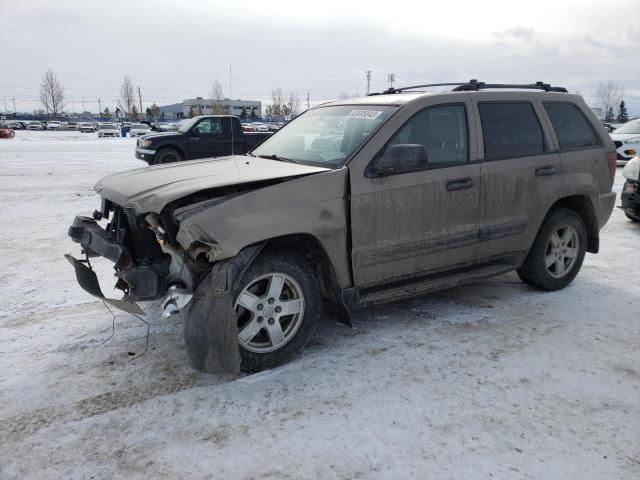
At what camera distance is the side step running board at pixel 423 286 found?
12.3 feet

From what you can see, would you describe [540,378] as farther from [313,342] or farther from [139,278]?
[139,278]

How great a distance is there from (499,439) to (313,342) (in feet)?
5.08

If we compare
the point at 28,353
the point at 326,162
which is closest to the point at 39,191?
the point at 28,353

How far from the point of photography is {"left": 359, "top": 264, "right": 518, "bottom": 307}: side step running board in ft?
12.3

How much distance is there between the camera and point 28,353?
11.7ft

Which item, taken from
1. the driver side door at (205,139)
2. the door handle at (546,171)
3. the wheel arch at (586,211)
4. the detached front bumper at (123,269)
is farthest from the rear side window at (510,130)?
the driver side door at (205,139)

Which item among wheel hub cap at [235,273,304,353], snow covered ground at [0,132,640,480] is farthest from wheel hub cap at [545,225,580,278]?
wheel hub cap at [235,273,304,353]

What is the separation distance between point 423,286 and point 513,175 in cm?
129

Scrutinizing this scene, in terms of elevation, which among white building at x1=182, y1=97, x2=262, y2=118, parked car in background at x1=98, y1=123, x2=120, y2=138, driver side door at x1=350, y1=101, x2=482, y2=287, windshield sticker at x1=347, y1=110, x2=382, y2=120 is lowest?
driver side door at x1=350, y1=101, x2=482, y2=287

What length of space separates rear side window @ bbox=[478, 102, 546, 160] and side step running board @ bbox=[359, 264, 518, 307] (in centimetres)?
96

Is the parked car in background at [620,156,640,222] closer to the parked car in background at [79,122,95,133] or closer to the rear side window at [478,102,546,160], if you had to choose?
the rear side window at [478,102,546,160]

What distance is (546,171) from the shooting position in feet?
14.9

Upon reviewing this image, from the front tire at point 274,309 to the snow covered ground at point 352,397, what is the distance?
0.15 meters

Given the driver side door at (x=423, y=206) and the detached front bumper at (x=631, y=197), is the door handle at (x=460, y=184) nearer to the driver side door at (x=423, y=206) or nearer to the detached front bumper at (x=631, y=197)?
the driver side door at (x=423, y=206)
